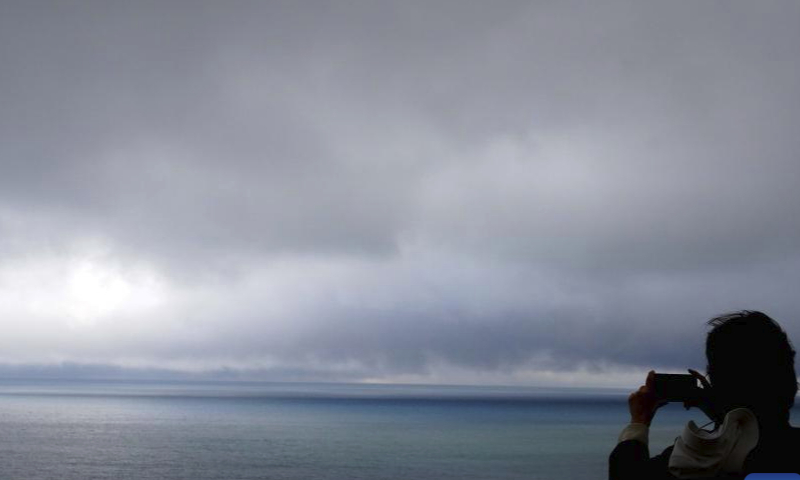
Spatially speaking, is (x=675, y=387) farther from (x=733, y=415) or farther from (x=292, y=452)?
(x=292, y=452)

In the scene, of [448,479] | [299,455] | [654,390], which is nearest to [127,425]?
[299,455]

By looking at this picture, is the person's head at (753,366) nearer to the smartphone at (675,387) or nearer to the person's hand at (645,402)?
the smartphone at (675,387)

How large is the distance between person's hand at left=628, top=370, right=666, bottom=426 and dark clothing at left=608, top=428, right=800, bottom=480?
191 millimetres

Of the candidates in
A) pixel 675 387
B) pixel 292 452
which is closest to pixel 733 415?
pixel 675 387

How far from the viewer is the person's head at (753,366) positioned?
2.83m

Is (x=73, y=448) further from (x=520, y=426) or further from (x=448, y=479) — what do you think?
(x=520, y=426)

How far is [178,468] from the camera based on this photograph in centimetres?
9194

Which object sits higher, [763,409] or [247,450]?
[763,409]

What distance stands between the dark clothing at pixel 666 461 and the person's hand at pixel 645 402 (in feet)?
0.63

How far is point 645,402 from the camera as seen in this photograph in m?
2.87

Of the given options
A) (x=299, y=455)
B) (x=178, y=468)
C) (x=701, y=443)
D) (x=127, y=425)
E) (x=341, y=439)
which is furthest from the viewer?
(x=127, y=425)

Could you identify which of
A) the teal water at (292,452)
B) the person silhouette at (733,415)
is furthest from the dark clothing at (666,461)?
the teal water at (292,452)

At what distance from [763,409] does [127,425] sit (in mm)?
190555

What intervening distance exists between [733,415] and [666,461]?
0.28 metres
